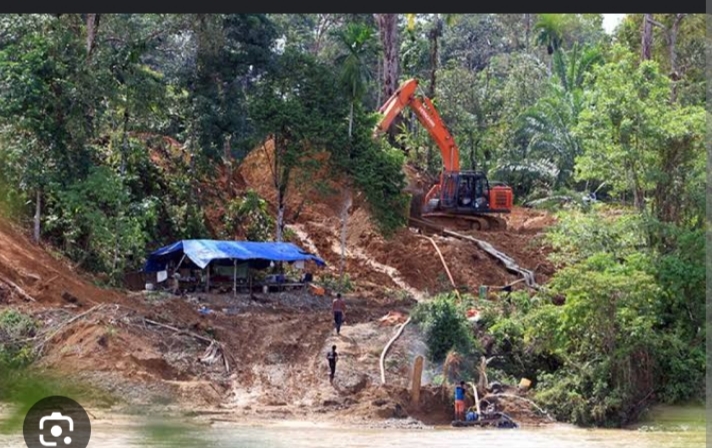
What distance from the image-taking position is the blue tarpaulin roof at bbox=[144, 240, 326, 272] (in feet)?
82.3

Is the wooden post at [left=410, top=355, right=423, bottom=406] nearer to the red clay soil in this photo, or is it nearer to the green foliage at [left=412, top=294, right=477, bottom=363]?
the green foliage at [left=412, top=294, right=477, bottom=363]

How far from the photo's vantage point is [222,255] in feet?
82.3

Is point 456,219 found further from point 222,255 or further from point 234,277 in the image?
point 222,255

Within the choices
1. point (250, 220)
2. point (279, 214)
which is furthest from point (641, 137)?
point (250, 220)

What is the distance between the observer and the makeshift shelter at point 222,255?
2514 cm

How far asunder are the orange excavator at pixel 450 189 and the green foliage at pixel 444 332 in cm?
914

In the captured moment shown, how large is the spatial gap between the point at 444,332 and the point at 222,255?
509cm

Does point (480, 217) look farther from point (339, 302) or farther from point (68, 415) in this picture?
point (68, 415)

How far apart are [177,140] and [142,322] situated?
27.1ft

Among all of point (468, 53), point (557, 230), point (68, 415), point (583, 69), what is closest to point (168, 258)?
point (557, 230)

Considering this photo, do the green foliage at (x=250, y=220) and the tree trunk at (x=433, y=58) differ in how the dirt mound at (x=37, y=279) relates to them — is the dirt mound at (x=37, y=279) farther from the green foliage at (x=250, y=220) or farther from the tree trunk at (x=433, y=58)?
the tree trunk at (x=433, y=58)

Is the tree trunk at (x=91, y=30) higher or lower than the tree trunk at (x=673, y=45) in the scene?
lower

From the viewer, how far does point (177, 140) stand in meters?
29.5

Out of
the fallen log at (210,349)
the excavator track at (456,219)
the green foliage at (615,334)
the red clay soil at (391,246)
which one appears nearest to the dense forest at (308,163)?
the green foliage at (615,334)
